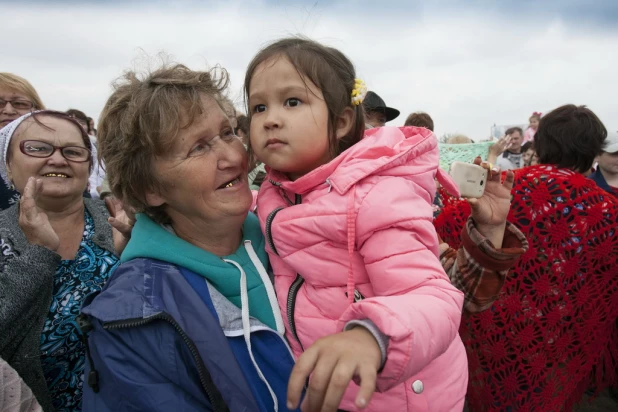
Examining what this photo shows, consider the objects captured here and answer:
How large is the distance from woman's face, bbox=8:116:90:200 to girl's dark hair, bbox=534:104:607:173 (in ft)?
9.59

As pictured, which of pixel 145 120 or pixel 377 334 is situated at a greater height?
pixel 145 120

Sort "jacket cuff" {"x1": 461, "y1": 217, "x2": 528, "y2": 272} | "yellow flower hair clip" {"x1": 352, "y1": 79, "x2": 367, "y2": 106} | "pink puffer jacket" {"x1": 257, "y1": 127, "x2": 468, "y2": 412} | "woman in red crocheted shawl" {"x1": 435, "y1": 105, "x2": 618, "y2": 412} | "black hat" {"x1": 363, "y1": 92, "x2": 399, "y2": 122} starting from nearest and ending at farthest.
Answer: "pink puffer jacket" {"x1": 257, "y1": 127, "x2": 468, "y2": 412} < "yellow flower hair clip" {"x1": 352, "y1": 79, "x2": 367, "y2": 106} < "jacket cuff" {"x1": 461, "y1": 217, "x2": 528, "y2": 272} < "woman in red crocheted shawl" {"x1": 435, "y1": 105, "x2": 618, "y2": 412} < "black hat" {"x1": 363, "y1": 92, "x2": 399, "y2": 122}

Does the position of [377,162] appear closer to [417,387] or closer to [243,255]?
[243,255]

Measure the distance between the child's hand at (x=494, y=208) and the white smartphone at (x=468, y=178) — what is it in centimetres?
15

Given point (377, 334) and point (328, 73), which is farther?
point (328, 73)

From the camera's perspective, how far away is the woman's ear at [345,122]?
5.86ft

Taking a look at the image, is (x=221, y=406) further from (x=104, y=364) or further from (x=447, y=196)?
(x=447, y=196)

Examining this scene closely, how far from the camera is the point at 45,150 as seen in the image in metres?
2.28

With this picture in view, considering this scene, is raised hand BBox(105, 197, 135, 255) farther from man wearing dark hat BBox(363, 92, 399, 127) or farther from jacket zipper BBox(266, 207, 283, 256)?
man wearing dark hat BBox(363, 92, 399, 127)

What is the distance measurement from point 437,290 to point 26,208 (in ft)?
5.89

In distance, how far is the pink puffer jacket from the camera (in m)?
1.27

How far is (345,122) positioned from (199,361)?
41.1 inches

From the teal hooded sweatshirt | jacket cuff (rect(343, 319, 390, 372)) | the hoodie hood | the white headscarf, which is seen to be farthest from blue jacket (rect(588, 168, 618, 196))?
the white headscarf

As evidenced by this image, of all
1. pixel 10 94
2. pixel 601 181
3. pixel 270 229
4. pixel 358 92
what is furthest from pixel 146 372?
pixel 601 181
